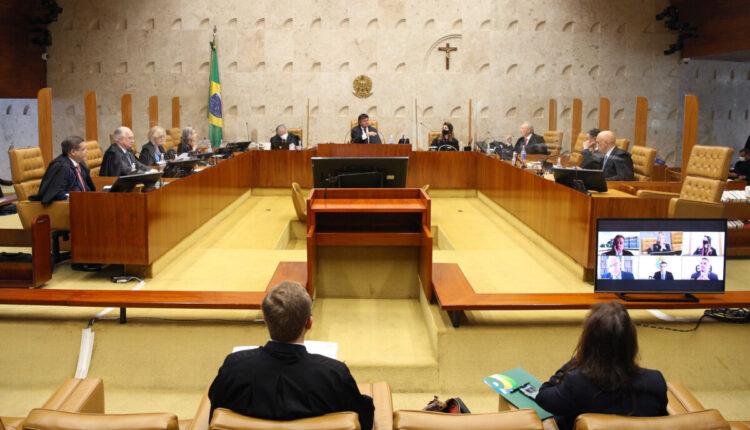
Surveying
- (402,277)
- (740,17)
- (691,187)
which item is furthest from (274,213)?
(740,17)

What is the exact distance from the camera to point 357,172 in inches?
223

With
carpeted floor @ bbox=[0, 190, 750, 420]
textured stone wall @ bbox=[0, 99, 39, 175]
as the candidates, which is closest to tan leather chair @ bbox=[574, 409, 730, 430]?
carpeted floor @ bbox=[0, 190, 750, 420]

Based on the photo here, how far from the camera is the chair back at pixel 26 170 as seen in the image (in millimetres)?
5387

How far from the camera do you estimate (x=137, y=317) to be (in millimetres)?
3951

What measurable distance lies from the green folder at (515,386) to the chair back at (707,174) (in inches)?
149

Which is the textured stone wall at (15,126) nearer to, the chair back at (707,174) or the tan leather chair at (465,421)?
the chair back at (707,174)

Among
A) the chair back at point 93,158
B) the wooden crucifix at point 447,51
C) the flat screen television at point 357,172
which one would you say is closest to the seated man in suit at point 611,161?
the flat screen television at point 357,172

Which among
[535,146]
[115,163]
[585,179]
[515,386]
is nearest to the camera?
[515,386]

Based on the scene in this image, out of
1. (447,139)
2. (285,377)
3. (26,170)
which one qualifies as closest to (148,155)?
(26,170)

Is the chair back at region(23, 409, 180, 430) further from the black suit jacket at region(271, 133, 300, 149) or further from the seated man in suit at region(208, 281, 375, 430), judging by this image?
the black suit jacket at region(271, 133, 300, 149)

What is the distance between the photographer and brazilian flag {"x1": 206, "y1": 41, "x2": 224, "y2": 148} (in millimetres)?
11891

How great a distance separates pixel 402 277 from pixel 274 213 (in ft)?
11.3

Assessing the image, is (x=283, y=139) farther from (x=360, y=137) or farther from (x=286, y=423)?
(x=286, y=423)

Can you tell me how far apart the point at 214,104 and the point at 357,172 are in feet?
23.1
